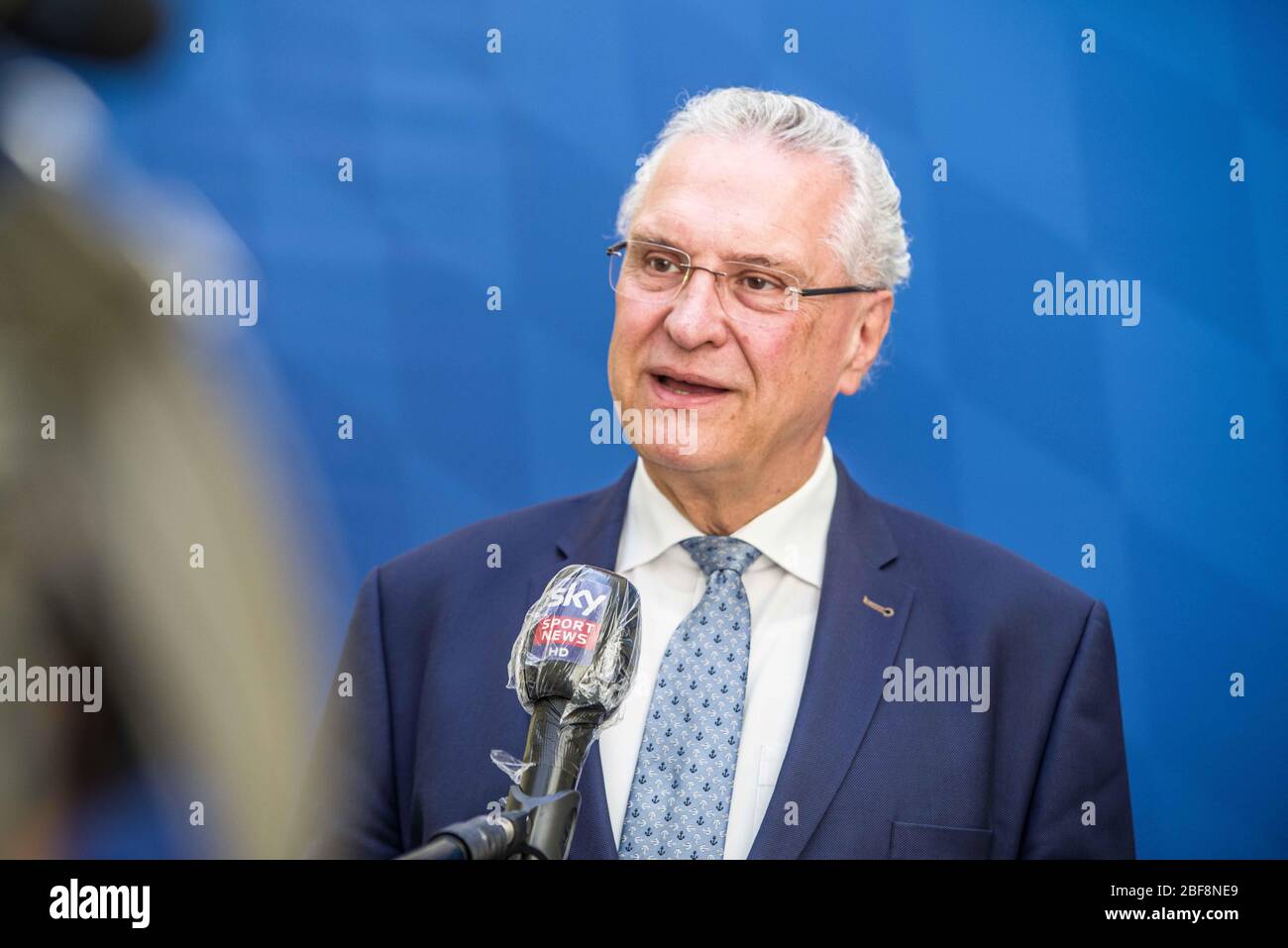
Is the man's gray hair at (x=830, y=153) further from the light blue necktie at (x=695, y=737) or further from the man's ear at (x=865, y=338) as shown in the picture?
the light blue necktie at (x=695, y=737)

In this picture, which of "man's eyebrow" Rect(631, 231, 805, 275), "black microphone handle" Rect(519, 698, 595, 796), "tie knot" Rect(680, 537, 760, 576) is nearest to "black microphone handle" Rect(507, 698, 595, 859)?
"black microphone handle" Rect(519, 698, 595, 796)

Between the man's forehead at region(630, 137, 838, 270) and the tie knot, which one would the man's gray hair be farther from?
the tie knot

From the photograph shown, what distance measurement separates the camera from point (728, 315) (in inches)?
94.0

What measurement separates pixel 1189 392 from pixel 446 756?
5.29ft

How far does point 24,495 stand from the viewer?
2656mm

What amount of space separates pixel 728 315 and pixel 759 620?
55cm

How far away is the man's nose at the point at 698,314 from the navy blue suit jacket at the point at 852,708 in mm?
352

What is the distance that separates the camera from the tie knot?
2.42 meters

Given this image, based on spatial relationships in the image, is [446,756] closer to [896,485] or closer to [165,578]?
[165,578]

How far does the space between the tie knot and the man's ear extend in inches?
16.3

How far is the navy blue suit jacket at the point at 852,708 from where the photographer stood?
7.44 ft

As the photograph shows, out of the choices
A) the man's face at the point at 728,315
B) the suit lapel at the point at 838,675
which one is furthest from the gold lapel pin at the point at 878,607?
the man's face at the point at 728,315

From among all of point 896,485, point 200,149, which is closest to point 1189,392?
point 896,485

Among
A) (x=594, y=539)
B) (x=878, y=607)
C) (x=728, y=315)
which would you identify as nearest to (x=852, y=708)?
(x=878, y=607)
